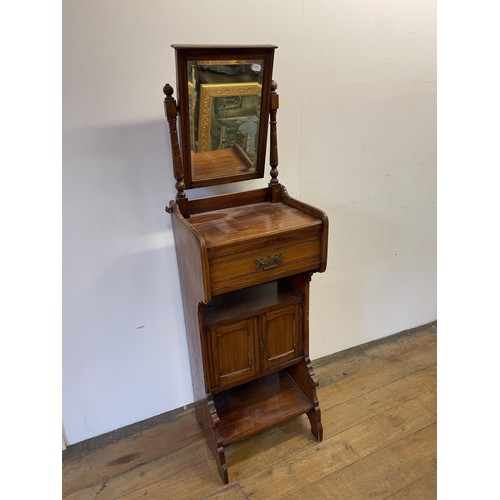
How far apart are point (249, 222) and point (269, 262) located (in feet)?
0.56

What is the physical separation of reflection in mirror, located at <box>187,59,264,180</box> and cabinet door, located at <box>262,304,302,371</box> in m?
0.55

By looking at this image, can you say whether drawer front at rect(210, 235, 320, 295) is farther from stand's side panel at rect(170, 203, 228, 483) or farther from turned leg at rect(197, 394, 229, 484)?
turned leg at rect(197, 394, 229, 484)

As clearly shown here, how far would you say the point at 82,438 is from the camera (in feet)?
5.92

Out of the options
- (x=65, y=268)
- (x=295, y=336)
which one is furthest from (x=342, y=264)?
(x=65, y=268)

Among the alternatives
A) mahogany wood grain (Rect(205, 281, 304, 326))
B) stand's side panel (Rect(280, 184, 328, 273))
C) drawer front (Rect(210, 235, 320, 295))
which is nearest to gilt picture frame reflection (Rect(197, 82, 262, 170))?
stand's side panel (Rect(280, 184, 328, 273))

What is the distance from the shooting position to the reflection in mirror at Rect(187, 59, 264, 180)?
4.32 ft

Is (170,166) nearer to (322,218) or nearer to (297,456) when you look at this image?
(322,218)

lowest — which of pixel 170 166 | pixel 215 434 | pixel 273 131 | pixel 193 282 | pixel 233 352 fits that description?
pixel 215 434

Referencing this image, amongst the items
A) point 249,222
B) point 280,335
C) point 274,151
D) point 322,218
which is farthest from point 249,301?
point 274,151

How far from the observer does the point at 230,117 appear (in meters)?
1.42

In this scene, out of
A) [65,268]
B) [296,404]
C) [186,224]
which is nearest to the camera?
[186,224]

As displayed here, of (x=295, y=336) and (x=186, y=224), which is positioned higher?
(x=186, y=224)
